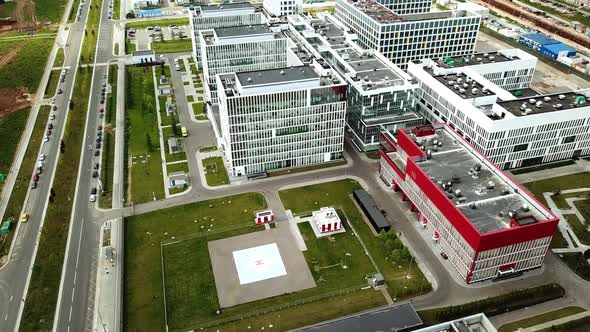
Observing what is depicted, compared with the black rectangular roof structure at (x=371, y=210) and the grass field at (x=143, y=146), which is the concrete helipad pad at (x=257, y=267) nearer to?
the black rectangular roof structure at (x=371, y=210)

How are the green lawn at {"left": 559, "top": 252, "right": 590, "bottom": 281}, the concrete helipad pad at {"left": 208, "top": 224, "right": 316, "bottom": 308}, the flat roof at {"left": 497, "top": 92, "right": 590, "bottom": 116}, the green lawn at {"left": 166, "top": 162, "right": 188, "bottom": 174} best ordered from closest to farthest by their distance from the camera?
the concrete helipad pad at {"left": 208, "top": 224, "right": 316, "bottom": 308}, the green lawn at {"left": 559, "top": 252, "right": 590, "bottom": 281}, the flat roof at {"left": 497, "top": 92, "right": 590, "bottom": 116}, the green lawn at {"left": 166, "top": 162, "right": 188, "bottom": 174}

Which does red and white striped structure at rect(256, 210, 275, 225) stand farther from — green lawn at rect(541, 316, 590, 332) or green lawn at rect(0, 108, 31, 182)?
green lawn at rect(0, 108, 31, 182)

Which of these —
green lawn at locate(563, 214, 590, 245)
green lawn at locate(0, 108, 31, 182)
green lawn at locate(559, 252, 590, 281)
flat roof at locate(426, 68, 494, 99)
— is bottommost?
green lawn at locate(559, 252, 590, 281)

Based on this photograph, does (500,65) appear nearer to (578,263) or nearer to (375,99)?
(375,99)

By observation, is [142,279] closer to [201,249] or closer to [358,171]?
[201,249]

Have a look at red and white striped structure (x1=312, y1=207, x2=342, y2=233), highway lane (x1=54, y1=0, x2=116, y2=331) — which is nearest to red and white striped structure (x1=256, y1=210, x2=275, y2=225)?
red and white striped structure (x1=312, y1=207, x2=342, y2=233)

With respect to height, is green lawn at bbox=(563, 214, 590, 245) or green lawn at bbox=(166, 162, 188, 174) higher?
green lawn at bbox=(166, 162, 188, 174)
